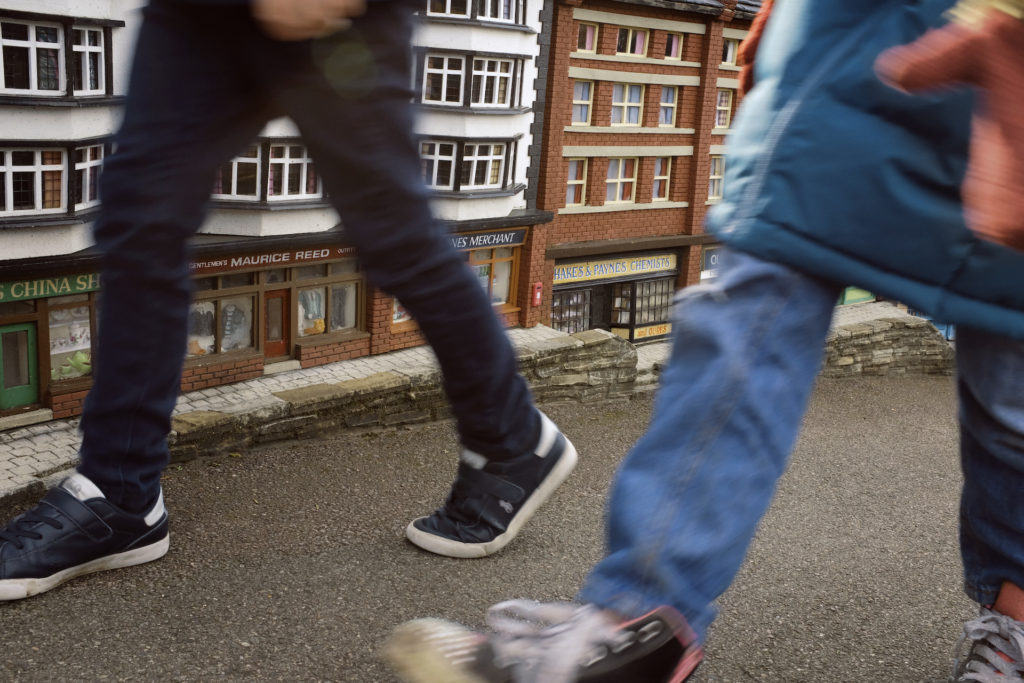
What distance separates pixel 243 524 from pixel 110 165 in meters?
1.72

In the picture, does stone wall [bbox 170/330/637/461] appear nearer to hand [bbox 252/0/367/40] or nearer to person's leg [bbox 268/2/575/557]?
person's leg [bbox 268/2/575/557]

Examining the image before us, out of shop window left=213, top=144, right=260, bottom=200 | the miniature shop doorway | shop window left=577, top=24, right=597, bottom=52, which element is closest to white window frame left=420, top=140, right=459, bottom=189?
→ the miniature shop doorway

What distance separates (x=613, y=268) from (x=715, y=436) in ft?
75.4

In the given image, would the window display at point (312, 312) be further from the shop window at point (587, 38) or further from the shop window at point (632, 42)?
the shop window at point (632, 42)

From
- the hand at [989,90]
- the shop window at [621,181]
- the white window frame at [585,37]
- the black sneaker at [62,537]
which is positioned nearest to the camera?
the hand at [989,90]

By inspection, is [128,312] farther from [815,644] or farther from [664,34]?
[664,34]

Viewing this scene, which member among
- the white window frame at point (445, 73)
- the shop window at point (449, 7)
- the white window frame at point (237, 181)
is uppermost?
the shop window at point (449, 7)

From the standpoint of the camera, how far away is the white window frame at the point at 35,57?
11906 millimetres

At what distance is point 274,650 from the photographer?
2.43 meters

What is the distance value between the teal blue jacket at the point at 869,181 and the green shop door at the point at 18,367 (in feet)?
46.0

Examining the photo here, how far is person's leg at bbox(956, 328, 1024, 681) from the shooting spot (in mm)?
1408

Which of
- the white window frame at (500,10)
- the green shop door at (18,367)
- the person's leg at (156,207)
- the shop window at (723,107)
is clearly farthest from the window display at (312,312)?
A: the person's leg at (156,207)

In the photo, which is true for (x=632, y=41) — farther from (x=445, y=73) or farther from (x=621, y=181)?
(x=445, y=73)

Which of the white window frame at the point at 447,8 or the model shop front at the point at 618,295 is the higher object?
the white window frame at the point at 447,8
